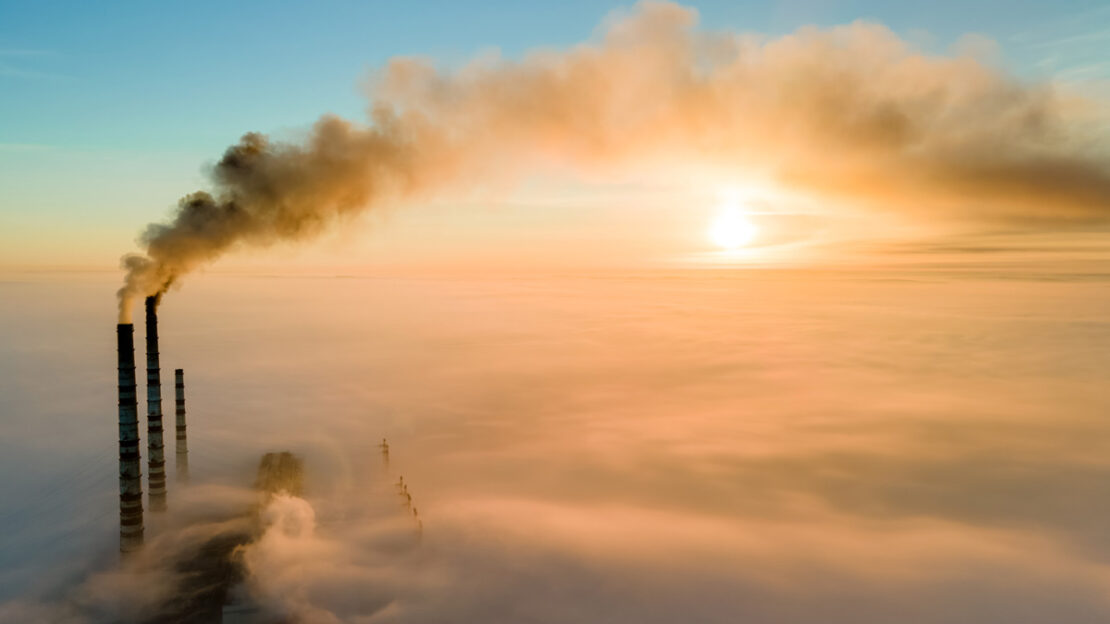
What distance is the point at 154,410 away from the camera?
29.2 meters

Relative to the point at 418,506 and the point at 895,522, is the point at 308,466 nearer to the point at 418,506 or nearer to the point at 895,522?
the point at 418,506

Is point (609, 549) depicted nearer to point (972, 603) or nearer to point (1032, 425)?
point (972, 603)

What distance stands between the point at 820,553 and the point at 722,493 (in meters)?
18.8

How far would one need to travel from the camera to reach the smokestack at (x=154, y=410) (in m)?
28.5

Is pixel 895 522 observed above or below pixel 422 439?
below

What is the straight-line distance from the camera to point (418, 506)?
62938 mm

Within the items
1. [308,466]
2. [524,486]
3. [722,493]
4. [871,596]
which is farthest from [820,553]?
[308,466]

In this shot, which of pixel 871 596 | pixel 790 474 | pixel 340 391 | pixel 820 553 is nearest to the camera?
pixel 871 596

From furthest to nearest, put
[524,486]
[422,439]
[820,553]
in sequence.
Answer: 1. [422,439]
2. [524,486]
3. [820,553]

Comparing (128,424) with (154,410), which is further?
(154,410)

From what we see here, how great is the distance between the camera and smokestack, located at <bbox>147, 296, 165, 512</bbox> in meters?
28.5

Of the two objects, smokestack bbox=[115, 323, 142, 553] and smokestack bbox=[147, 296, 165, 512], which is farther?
smokestack bbox=[147, 296, 165, 512]

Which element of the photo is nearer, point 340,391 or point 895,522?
point 895,522

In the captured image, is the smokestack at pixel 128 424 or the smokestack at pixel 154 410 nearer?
the smokestack at pixel 128 424
